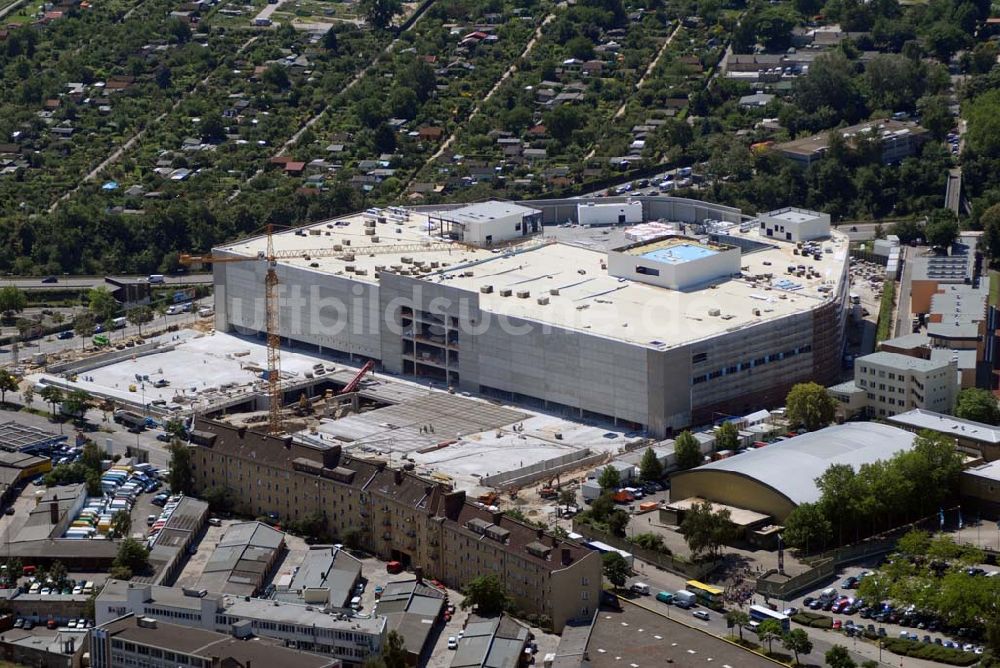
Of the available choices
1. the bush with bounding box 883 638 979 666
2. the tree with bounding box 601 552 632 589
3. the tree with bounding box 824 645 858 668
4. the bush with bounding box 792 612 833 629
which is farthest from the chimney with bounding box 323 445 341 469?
the bush with bounding box 883 638 979 666

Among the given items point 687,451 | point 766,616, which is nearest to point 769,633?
point 766,616

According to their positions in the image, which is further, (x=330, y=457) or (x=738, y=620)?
(x=330, y=457)

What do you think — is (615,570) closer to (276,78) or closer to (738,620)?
(738,620)

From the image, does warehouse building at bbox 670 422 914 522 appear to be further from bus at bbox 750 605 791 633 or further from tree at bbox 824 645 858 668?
tree at bbox 824 645 858 668

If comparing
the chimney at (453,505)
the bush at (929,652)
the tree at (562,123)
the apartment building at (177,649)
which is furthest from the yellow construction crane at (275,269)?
the bush at (929,652)

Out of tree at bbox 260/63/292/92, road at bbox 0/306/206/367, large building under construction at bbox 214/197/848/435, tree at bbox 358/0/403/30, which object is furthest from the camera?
tree at bbox 358/0/403/30

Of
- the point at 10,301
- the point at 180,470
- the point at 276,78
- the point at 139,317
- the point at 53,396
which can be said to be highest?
the point at 276,78

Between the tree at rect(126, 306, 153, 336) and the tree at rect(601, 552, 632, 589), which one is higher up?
the tree at rect(601, 552, 632, 589)
